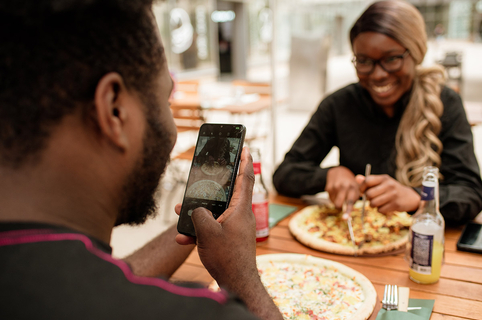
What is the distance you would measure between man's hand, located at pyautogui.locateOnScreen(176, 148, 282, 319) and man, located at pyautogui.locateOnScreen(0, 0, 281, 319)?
0.21 meters

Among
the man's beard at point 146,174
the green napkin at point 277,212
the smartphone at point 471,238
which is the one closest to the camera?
the man's beard at point 146,174

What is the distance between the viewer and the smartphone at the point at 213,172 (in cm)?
91

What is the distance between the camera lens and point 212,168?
95 centimetres

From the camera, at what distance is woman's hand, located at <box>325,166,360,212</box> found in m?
1.48

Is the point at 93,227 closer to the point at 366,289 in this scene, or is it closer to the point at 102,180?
the point at 102,180

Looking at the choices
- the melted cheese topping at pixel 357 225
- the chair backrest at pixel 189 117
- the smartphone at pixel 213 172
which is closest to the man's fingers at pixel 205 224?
the smartphone at pixel 213 172

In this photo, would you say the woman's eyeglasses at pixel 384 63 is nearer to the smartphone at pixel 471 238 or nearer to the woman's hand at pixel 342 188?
the woman's hand at pixel 342 188

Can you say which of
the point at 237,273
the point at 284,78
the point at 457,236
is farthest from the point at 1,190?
the point at 284,78

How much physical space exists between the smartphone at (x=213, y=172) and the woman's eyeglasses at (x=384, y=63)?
1.03m

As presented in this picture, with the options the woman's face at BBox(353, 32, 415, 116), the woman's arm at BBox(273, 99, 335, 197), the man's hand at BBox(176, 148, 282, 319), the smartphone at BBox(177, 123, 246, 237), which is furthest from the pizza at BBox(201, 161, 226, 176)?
the woman's face at BBox(353, 32, 415, 116)

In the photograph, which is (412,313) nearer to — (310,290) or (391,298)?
(391,298)

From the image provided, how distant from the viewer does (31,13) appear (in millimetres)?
469

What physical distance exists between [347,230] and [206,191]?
67cm

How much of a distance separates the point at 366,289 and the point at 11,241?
0.86 meters
